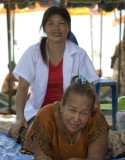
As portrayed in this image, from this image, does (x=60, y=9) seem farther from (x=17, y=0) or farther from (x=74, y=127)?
(x=17, y=0)

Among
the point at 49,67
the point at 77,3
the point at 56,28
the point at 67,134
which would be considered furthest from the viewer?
the point at 77,3

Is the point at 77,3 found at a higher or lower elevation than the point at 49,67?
higher

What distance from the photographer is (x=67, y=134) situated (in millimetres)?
1929

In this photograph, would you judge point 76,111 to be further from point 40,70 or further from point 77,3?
point 77,3

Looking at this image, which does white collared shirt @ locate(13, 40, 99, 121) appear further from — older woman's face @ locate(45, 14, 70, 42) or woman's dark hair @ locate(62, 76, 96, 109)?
woman's dark hair @ locate(62, 76, 96, 109)

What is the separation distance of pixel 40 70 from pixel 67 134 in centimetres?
78

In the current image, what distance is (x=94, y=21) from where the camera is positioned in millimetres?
7863

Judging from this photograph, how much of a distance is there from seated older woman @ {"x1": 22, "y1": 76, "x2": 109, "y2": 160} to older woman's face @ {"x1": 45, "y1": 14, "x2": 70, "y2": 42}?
70cm

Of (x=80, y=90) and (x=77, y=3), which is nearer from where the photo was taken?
(x=80, y=90)

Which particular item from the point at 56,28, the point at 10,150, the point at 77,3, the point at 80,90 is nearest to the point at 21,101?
the point at 10,150

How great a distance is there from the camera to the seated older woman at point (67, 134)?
6.11ft

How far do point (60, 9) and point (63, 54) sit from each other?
0.37 meters

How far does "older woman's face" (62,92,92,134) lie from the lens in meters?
1.77

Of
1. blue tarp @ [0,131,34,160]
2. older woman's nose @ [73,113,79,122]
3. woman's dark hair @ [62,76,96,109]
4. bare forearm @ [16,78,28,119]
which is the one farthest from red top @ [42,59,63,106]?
older woman's nose @ [73,113,79,122]
